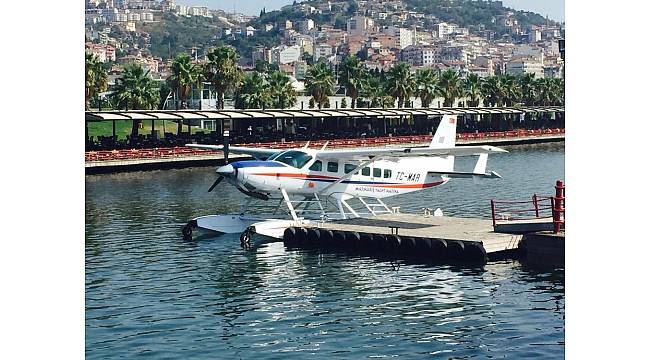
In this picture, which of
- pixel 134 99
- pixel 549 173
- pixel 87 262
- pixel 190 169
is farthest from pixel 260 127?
pixel 87 262

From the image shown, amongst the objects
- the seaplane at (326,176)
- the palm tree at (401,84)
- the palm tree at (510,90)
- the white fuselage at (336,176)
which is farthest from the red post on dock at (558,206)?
the palm tree at (510,90)

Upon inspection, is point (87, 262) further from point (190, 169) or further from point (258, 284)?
point (190, 169)

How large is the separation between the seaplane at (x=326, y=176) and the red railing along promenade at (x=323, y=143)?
2857cm

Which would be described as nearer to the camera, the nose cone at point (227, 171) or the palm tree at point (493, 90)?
the nose cone at point (227, 171)

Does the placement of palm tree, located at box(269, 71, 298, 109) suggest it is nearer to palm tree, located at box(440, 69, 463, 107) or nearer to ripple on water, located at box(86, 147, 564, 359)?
palm tree, located at box(440, 69, 463, 107)

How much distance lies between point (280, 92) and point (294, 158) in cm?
6158

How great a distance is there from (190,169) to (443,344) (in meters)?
46.2

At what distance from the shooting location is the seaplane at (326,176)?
2614cm

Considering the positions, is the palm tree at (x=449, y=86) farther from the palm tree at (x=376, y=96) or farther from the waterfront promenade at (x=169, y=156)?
the waterfront promenade at (x=169, y=156)

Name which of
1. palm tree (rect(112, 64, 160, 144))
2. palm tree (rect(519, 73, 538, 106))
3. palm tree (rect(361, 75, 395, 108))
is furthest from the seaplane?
palm tree (rect(519, 73, 538, 106))

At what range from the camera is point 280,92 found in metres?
88.4

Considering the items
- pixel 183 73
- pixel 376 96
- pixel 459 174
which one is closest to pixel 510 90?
pixel 376 96

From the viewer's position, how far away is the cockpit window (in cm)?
2720

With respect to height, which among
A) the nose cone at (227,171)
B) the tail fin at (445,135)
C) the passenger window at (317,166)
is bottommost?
the nose cone at (227,171)
